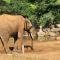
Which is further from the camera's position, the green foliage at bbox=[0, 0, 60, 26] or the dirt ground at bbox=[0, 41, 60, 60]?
the green foliage at bbox=[0, 0, 60, 26]

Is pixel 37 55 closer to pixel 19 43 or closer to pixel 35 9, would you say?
pixel 19 43

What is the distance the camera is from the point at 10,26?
1481 centimetres

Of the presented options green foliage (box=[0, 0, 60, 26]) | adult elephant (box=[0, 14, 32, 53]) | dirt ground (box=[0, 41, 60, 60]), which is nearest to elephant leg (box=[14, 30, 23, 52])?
adult elephant (box=[0, 14, 32, 53])

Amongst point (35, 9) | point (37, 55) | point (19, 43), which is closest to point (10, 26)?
point (19, 43)

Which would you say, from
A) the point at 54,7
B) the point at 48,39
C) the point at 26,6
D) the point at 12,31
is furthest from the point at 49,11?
the point at 12,31

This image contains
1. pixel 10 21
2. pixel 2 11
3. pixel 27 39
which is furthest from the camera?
pixel 2 11

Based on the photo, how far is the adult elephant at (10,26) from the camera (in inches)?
568

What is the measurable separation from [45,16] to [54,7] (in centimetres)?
124

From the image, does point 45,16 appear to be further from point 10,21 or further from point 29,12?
point 10,21

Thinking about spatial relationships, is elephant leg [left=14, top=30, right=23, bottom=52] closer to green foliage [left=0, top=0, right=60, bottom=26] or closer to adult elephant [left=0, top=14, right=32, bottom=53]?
adult elephant [left=0, top=14, right=32, bottom=53]

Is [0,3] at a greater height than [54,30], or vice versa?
[0,3]

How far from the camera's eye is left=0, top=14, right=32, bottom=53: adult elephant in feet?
47.4

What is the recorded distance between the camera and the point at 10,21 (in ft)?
48.6

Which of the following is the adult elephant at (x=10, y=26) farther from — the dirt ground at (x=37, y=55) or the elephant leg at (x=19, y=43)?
the dirt ground at (x=37, y=55)
